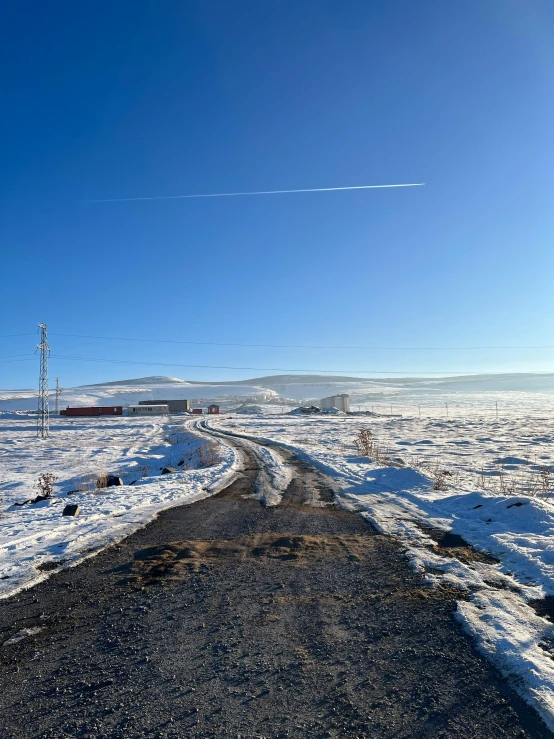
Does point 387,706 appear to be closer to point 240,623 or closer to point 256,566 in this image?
point 240,623

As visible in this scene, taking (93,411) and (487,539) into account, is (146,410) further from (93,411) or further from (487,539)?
(487,539)

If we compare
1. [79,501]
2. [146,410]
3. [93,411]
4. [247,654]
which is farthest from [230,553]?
[93,411]

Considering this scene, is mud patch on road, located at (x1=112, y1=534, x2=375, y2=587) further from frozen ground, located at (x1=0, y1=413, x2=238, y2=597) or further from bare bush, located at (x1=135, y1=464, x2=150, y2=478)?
bare bush, located at (x1=135, y1=464, x2=150, y2=478)

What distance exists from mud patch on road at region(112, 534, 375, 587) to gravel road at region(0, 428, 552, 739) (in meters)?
0.04

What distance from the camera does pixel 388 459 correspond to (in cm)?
1895

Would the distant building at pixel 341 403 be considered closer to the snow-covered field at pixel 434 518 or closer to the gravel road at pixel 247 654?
the snow-covered field at pixel 434 518

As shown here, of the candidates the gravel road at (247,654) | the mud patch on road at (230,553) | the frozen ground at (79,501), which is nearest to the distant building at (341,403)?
the frozen ground at (79,501)

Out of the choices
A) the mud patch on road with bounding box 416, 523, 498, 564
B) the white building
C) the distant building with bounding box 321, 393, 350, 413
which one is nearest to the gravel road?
the mud patch on road with bounding box 416, 523, 498, 564

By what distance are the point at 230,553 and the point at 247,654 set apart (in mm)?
3179

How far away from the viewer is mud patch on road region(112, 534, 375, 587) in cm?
606

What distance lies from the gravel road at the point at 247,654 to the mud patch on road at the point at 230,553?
4 centimetres

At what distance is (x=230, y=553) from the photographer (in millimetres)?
6918

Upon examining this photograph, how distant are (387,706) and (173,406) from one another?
105 metres

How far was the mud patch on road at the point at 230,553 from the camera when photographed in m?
6.06
